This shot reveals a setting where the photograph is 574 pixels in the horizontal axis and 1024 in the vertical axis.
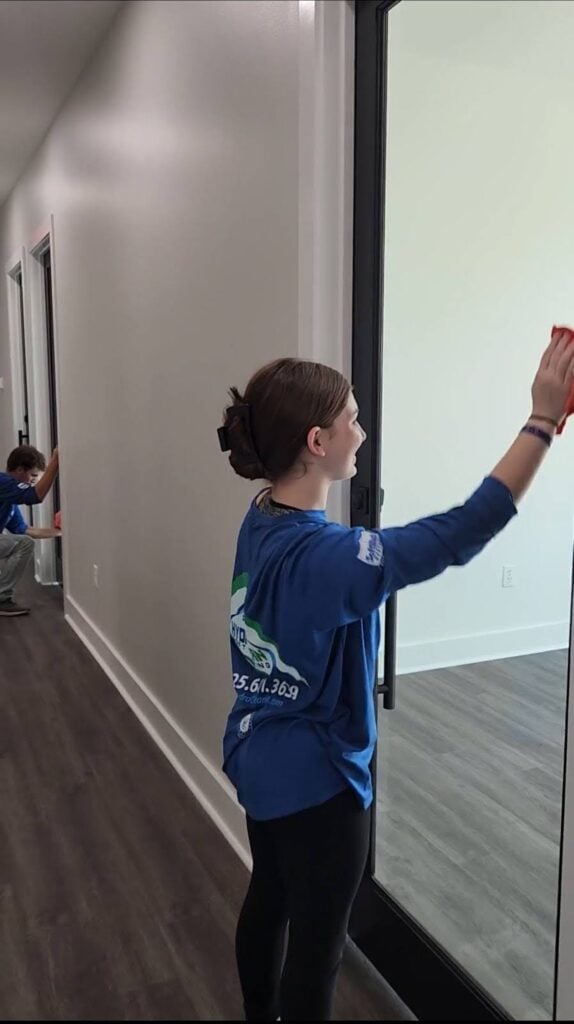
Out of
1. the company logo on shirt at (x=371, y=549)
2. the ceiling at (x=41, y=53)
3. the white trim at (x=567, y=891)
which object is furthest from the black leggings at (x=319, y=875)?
the ceiling at (x=41, y=53)

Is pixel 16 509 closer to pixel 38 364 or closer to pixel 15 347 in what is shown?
pixel 38 364

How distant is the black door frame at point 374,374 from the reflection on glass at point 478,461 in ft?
0.15

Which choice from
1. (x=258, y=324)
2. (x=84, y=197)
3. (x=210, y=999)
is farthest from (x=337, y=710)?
(x=84, y=197)

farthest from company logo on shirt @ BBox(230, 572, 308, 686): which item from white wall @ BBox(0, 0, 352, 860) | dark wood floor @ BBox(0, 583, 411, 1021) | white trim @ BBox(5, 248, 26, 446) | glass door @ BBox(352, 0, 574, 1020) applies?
white trim @ BBox(5, 248, 26, 446)

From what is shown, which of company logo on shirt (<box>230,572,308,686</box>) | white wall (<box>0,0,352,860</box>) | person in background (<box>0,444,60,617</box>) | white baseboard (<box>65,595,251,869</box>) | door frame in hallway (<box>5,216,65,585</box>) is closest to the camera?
company logo on shirt (<box>230,572,308,686</box>)

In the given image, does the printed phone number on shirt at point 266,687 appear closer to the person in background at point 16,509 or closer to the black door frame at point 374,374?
the black door frame at point 374,374

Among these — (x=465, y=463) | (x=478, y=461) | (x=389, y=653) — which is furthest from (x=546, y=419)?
(x=465, y=463)

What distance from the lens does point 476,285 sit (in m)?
2.29

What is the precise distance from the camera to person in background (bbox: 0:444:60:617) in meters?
4.44

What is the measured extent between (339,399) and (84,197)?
3.21m

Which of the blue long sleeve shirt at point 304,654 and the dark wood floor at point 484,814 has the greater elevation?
the blue long sleeve shirt at point 304,654

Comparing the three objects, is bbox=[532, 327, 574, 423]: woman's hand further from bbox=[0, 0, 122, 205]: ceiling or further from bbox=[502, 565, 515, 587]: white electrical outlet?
bbox=[0, 0, 122, 205]: ceiling

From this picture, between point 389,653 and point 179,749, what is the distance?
1.27 metres

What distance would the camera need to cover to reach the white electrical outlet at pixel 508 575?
1958 mm
